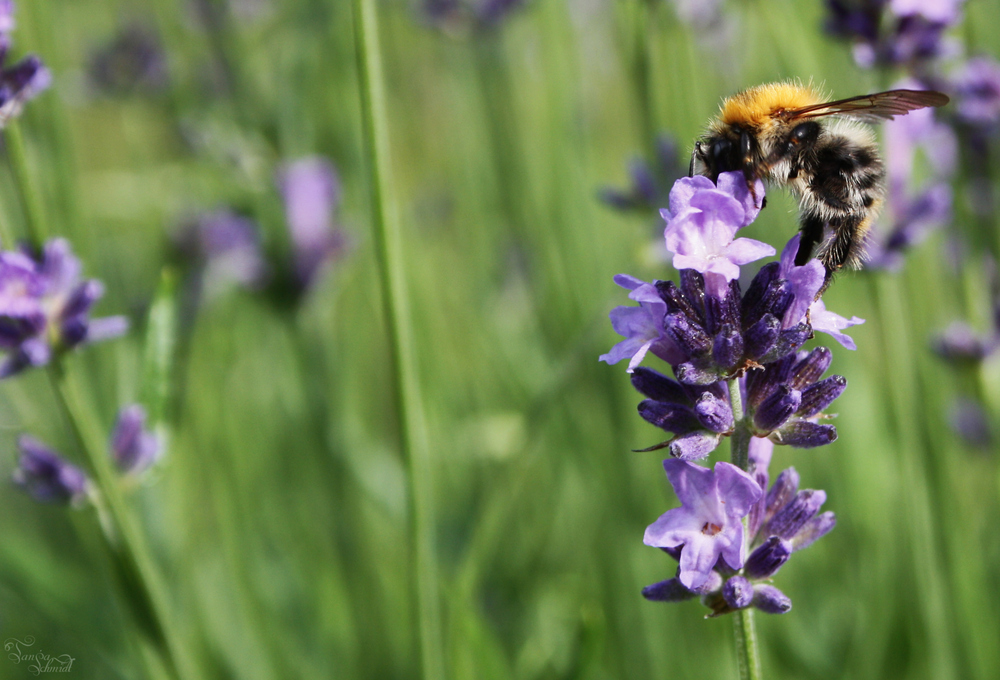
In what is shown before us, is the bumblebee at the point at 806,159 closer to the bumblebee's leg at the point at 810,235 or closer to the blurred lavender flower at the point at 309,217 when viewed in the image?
the bumblebee's leg at the point at 810,235

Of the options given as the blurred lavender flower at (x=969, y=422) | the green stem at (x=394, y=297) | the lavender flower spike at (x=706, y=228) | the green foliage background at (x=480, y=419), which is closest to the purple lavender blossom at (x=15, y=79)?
the green stem at (x=394, y=297)

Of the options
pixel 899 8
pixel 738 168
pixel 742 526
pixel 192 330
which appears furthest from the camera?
pixel 192 330

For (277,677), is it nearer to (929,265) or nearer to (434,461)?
(434,461)

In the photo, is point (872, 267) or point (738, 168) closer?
point (738, 168)

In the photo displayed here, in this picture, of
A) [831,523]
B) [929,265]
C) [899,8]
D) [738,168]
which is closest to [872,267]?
[899,8]

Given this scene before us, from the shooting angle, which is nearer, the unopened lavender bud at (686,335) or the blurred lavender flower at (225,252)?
the unopened lavender bud at (686,335)

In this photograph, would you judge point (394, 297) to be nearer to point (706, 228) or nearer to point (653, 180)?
point (706, 228)

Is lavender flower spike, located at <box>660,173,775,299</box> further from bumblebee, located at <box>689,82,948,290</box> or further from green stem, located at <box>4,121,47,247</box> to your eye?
green stem, located at <box>4,121,47,247</box>
